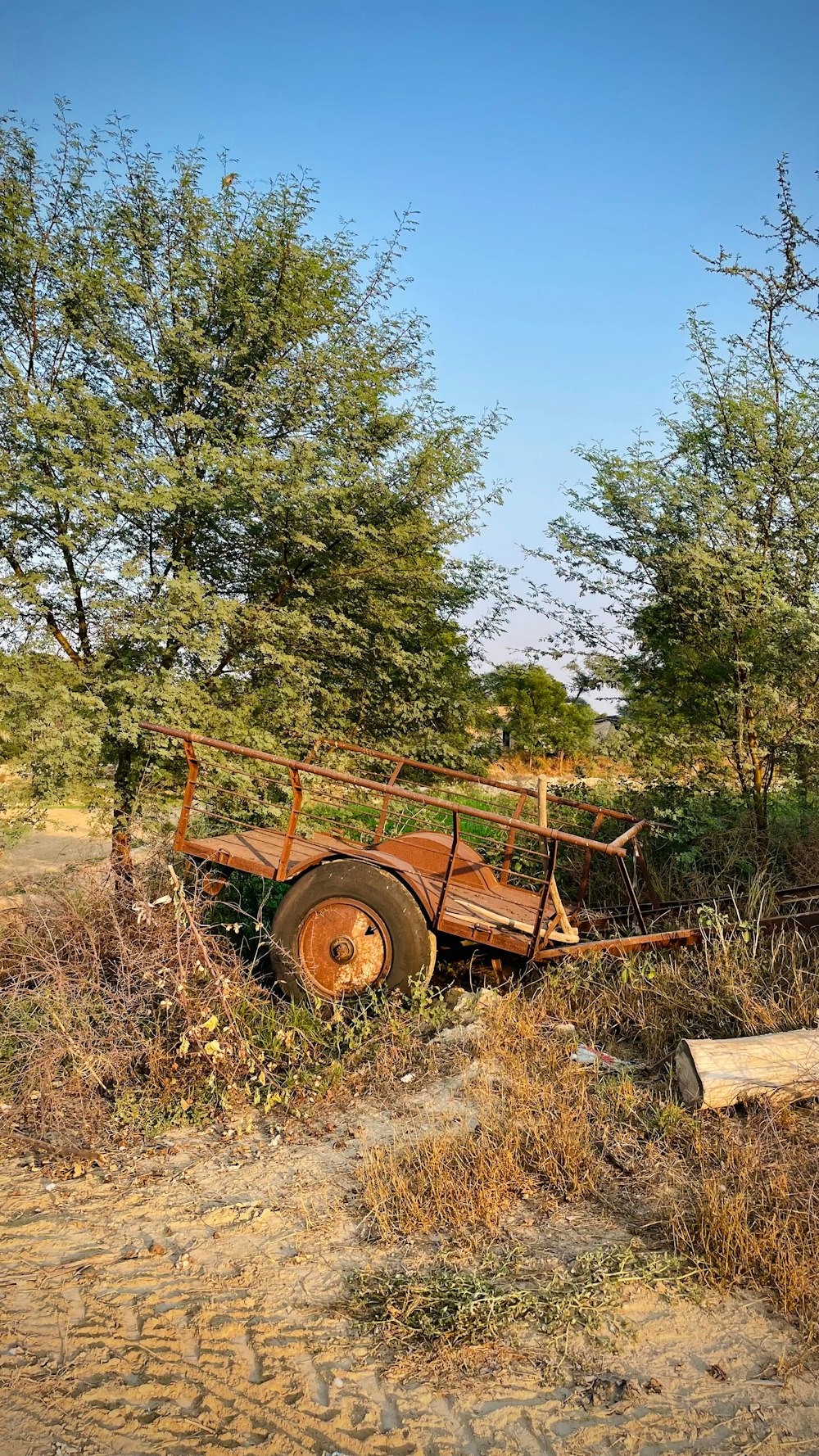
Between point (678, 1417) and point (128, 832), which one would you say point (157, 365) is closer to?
point (128, 832)

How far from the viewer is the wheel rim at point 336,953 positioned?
5.99 meters

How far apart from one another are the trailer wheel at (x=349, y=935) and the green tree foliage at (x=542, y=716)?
49.1ft

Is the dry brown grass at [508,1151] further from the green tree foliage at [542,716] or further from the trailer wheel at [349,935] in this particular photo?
the green tree foliage at [542,716]

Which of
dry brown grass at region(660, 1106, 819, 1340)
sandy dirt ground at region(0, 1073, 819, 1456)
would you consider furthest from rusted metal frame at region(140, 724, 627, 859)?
A: sandy dirt ground at region(0, 1073, 819, 1456)

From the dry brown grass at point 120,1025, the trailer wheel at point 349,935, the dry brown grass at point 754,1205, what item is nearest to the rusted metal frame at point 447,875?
the trailer wheel at point 349,935

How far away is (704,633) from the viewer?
30.7 feet

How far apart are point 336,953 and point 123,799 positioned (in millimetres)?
3909

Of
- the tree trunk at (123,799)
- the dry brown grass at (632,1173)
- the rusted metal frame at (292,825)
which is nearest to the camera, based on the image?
the dry brown grass at (632,1173)

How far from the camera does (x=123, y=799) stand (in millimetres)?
9047

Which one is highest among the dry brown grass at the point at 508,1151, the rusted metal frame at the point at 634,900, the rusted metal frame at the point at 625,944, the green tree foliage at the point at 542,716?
the green tree foliage at the point at 542,716

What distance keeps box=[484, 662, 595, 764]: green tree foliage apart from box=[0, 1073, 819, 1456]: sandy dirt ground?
55.9 ft

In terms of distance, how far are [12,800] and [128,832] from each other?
40.4 inches

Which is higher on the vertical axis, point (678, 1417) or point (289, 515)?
point (289, 515)

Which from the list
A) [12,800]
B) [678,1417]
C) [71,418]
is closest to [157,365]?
[71,418]
